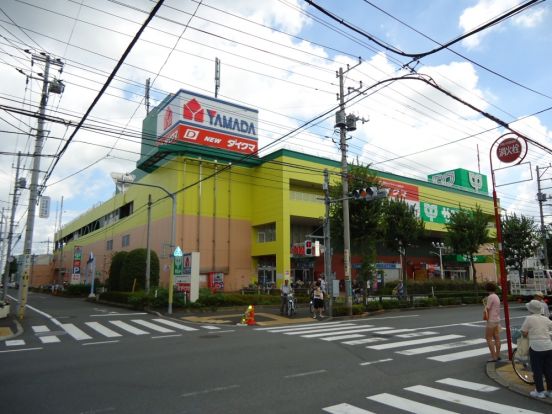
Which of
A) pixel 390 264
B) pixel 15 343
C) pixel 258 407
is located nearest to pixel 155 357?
pixel 258 407

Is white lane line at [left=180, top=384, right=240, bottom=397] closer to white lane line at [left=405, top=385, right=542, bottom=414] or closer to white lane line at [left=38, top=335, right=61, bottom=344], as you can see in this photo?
white lane line at [left=405, top=385, right=542, bottom=414]

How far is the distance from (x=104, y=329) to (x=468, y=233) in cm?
2713

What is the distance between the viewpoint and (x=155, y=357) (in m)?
10.0

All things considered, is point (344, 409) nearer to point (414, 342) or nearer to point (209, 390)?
point (209, 390)

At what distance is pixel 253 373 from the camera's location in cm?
820

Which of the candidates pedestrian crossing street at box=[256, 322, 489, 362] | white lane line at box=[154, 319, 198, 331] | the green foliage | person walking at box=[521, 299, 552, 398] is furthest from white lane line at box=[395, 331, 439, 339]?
the green foliage

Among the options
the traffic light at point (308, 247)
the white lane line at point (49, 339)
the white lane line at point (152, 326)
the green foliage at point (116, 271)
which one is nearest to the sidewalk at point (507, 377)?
the white lane line at point (152, 326)

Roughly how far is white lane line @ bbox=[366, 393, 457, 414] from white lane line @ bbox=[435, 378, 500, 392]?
59.9 inches

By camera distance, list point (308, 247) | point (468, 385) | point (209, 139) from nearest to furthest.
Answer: point (468, 385), point (308, 247), point (209, 139)

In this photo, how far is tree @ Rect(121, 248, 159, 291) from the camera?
3216cm

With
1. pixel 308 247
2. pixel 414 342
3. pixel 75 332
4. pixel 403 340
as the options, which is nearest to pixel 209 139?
pixel 308 247

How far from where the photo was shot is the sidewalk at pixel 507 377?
694 centimetres

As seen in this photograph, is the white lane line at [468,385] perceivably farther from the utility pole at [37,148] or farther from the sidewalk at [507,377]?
the utility pole at [37,148]

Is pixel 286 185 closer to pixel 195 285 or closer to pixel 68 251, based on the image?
pixel 195 285
